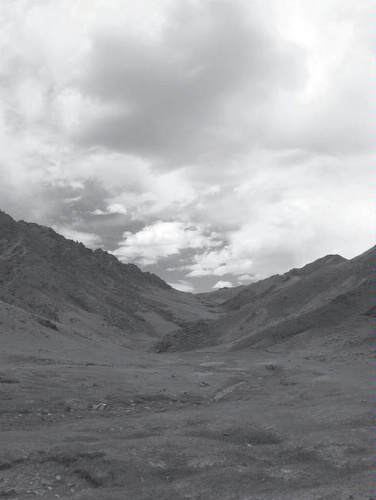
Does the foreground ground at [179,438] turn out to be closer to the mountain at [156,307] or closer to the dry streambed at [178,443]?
the dry streambed at [178,443]

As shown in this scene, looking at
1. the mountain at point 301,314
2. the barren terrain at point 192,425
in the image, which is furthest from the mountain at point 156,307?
the barren terrain at point 192,425

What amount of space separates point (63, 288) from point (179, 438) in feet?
454

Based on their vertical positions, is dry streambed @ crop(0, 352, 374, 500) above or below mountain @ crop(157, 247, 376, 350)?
below

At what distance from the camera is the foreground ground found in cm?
1484

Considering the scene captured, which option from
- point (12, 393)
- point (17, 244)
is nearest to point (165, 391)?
point (12, 393)

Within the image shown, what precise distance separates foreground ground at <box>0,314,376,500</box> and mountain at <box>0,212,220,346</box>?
3126 inches

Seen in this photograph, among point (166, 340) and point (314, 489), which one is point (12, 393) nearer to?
point (314, 489)

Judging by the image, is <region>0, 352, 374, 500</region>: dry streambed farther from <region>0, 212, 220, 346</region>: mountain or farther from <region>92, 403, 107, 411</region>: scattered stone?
<region>0, 212, 220, 346</region>: mountain

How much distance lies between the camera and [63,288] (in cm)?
15162

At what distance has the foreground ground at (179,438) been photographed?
48.7ft

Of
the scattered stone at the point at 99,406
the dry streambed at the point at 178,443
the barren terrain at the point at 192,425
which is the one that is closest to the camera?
the dry streambed at the point at 178,443

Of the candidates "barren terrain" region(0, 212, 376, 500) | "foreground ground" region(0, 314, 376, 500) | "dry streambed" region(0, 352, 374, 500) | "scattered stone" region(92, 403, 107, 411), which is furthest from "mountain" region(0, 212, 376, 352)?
"scattered stone" region(92, 403, 107, 411)

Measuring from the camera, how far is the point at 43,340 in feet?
228

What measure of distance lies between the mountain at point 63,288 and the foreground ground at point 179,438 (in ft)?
260
